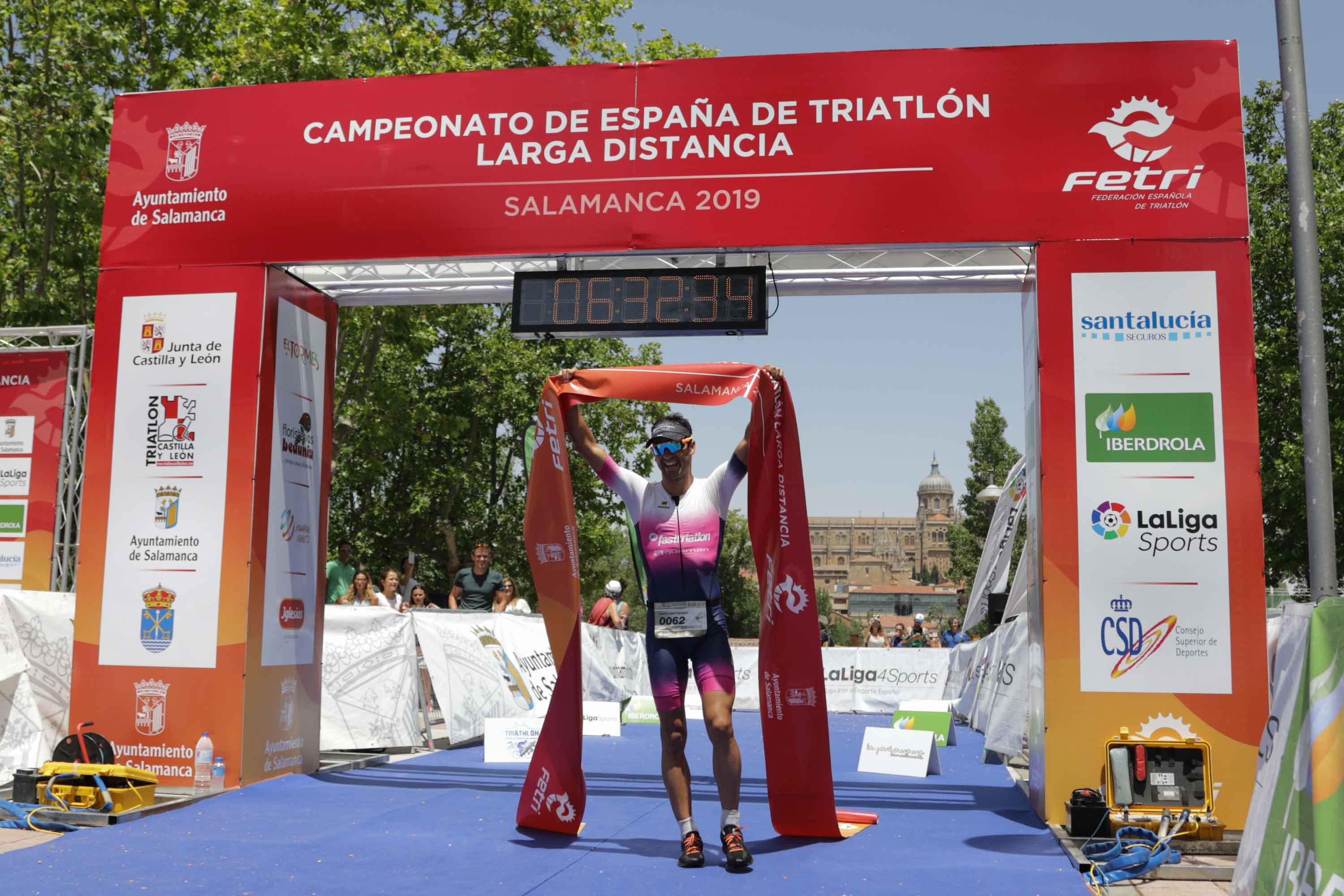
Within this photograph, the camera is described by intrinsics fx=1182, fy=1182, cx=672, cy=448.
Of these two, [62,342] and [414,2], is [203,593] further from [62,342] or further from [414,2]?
[414,2]

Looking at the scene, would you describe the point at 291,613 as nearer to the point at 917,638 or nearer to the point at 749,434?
the point at 749,434

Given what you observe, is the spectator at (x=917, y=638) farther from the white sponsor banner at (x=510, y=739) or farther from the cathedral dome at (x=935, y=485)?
the cathedral dome at (x=935, y=485)

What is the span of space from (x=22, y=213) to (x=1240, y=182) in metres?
20.6

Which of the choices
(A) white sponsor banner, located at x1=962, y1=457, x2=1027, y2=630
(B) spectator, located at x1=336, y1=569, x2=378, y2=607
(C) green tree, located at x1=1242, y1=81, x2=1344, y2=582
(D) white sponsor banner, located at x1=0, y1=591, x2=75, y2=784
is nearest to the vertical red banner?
(B) spectator, located at x1=336, y1=569, x2=378, y2=607

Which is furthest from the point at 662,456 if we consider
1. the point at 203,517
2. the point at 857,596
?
the point at 857,596

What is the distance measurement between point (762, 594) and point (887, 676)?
13.0 metres

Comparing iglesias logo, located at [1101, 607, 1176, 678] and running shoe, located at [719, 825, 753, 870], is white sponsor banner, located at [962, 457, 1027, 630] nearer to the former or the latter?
iglesias logo, located at [1101, 607, 1176, 678]

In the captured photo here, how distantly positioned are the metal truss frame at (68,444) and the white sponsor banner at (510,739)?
642 centimetres

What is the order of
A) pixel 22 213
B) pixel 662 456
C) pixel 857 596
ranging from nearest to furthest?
pixel 662 456
pixel 22 213
pixel 857 596

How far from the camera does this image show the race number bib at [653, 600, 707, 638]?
18.9 feet

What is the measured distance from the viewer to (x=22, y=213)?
69.5 feet

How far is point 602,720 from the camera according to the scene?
12.6m

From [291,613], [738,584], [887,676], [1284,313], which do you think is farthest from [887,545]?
[291,613]

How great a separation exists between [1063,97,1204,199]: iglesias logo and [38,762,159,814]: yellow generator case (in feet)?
22.7
